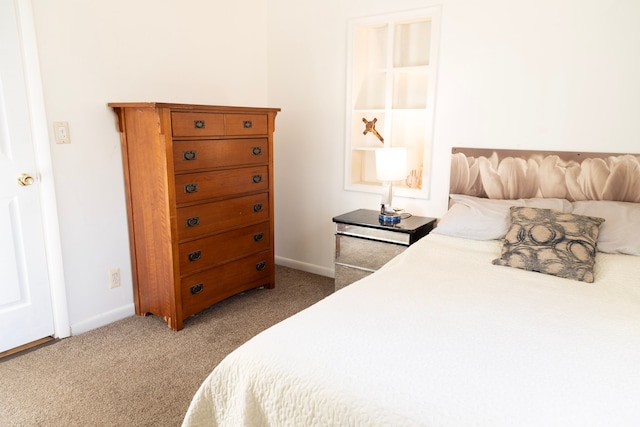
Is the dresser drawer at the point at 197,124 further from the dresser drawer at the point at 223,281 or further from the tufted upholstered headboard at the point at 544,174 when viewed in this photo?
the tufted upholstered headboard at the point at 544,174

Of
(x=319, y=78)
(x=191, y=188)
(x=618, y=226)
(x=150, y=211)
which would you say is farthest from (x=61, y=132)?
(x=618, y=226)

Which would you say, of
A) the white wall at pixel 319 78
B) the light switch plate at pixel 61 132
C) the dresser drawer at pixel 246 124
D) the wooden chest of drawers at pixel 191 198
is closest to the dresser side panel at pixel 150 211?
the wooden chest of drawers at pixel 191 198

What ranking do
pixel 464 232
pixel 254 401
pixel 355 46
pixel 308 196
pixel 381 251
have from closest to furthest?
pixel 254 401 < pixel 464 232 < pixel 381 251 < pixel 355 46 < pixel 308 196

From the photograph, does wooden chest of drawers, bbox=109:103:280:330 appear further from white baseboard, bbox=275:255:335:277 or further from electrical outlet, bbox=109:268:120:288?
white baseboard, bbox=275:255:335:277

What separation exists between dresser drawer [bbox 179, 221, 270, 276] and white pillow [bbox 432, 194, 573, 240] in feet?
4.08

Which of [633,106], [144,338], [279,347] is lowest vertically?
[144,338]

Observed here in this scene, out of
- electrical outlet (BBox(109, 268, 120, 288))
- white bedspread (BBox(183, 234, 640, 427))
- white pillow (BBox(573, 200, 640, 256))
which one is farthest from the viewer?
electrical outlet (BBox(109, 268, 120, 288))

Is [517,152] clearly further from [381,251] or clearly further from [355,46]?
[355,46]

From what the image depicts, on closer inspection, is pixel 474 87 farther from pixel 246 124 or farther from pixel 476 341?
pixel 476 341

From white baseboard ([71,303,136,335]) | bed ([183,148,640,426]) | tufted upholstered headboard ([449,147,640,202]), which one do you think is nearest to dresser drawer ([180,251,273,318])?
white baseboard ([71,303,136,335])

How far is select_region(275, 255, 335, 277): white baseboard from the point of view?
356 cm

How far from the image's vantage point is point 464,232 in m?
2.45

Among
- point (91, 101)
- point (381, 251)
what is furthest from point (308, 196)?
point (91, 101)

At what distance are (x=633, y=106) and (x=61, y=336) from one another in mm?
3411
